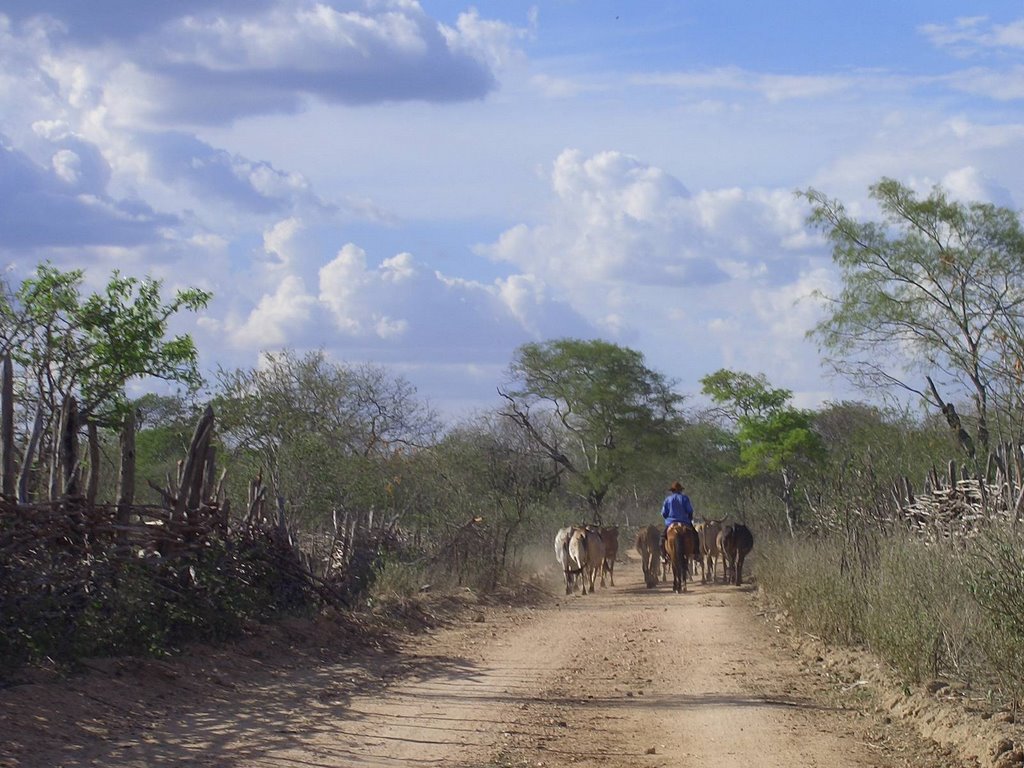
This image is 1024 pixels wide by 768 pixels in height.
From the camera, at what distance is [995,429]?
50.6 feet

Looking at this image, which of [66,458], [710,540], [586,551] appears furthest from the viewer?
[710,540]

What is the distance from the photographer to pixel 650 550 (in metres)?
25.7

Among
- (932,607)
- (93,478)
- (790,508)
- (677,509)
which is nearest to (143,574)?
(93,478)

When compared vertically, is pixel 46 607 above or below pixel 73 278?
below

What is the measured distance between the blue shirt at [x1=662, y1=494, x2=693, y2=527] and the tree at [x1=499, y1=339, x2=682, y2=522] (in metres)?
17.2

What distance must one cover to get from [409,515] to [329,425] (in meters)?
6.27

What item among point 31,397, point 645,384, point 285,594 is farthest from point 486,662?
point 645,384

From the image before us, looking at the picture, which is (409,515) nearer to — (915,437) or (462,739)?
(915,437)

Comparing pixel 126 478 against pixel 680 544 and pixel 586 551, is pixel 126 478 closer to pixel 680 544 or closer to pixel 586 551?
pixel 586 551

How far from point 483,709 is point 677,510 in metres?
14.6

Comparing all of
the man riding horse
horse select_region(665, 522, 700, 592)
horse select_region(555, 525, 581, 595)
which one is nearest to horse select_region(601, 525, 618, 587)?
horse select_region(555, 525, 581, 595)

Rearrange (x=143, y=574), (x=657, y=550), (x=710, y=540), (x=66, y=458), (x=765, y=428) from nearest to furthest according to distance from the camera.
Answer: (x=143, y=574) → (x=66, y=458) → (x=657, y=550) → (x=710, y=540) → (x=765, y=428)

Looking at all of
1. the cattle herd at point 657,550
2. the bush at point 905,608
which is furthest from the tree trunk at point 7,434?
the cattle herd at point 657,550

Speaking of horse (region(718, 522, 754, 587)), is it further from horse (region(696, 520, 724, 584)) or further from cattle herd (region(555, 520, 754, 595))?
horse (region(696, 520, 724, 584))
